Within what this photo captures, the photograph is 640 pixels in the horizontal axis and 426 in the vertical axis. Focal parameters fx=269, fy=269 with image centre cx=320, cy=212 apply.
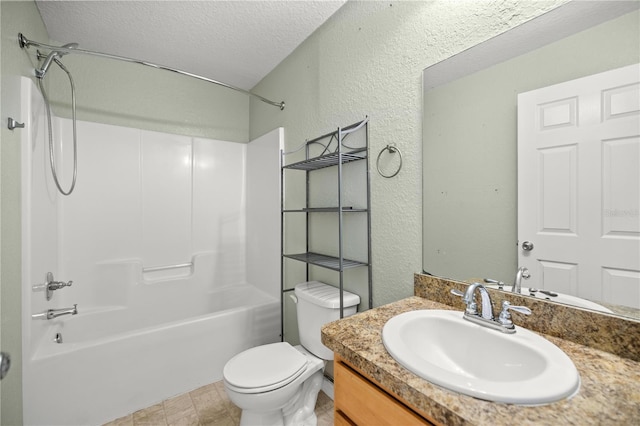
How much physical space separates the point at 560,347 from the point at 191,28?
99.6 inches

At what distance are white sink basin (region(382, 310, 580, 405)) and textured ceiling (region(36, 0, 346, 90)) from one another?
5.98 feet

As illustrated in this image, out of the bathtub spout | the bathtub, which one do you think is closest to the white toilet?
the bathtub

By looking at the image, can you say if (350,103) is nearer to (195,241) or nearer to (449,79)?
(449,79)

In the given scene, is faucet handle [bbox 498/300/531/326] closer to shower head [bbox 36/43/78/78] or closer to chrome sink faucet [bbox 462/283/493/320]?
chrome sink faucet [bbox 462/283/493/320]

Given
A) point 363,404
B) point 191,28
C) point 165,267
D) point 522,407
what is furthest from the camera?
point 165,267

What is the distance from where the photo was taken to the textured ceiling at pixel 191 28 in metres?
1.66

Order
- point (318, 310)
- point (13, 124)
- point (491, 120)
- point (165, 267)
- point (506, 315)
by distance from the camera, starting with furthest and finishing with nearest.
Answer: point (165, 267) → point (318, 310) → point (13, 124) → point (491, 120) → point (506, 315)

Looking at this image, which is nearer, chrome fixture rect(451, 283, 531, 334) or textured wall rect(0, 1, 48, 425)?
chrome fixture rect(451, 283, 531, 334)

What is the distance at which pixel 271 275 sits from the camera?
2.36 metres

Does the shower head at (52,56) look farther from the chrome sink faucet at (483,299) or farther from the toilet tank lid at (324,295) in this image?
the chrome sink faucet at (483,299)

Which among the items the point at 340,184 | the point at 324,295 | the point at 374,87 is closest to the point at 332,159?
the point at 340,184

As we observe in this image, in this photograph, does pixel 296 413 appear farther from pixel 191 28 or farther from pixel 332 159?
pixel 191 28

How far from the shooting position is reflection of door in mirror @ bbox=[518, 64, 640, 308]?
2.41 ft

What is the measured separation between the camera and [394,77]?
1356 millimetres
